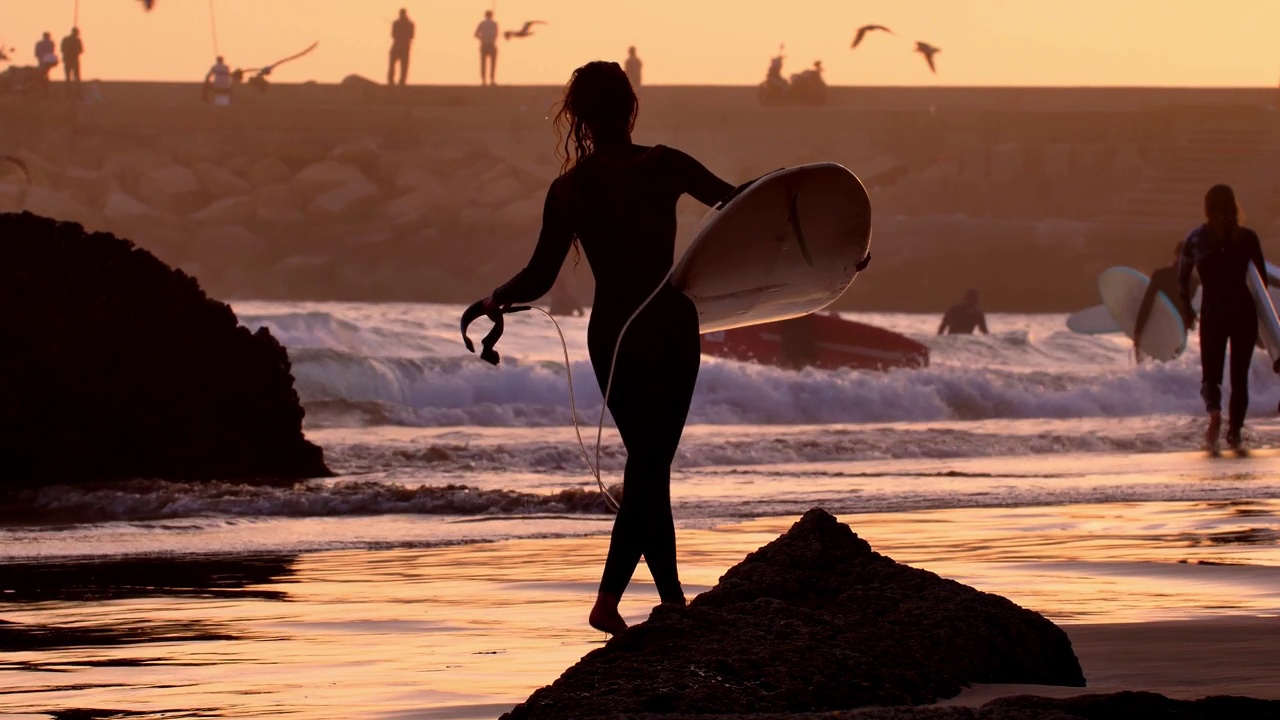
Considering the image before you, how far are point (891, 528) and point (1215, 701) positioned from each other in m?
5.31

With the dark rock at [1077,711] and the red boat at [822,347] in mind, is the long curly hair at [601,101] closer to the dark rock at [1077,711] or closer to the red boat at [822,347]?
the dark rock at [1077,711]

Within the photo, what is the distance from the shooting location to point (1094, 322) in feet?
78.0

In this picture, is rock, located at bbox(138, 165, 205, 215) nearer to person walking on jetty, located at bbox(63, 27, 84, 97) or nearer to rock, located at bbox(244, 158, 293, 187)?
rock, located at bbox(244, 158, 293, 187)

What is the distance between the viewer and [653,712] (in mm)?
4289

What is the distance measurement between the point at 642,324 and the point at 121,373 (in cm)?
623

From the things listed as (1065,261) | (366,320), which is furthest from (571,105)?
(1065,261)

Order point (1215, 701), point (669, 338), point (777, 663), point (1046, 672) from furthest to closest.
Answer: point (669, 338) < point (1046, 672) < point (777, 663) < point (1215, 701)

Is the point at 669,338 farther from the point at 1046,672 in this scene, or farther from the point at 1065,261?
the point at 1065,261

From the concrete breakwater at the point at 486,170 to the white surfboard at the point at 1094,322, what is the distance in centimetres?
3502

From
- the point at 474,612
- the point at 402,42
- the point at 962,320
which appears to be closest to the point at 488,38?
the point at 402,42

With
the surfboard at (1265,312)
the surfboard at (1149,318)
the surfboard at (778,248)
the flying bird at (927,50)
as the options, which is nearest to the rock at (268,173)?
the flying bird at (927,50)

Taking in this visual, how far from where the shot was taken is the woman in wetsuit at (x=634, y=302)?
5.80 metres

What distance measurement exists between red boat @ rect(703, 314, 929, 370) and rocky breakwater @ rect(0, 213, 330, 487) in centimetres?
1674

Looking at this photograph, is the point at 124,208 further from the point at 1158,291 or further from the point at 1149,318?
the point at 1158,291
